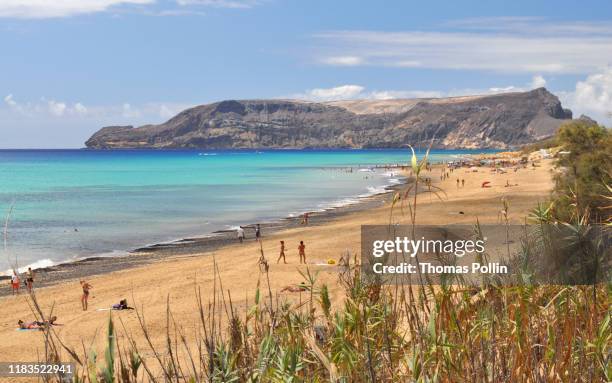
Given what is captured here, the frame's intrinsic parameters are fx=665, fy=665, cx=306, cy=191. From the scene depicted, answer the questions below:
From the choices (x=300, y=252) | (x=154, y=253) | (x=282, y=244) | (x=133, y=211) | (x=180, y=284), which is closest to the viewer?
(x=180, y=284)

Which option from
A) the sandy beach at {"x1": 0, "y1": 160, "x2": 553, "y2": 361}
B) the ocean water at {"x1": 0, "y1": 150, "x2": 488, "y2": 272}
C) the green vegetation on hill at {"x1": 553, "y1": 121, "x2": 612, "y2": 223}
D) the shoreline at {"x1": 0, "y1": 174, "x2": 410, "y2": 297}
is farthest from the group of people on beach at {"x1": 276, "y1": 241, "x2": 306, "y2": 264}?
the ocean water at {"x1": 0, "y1": 150, "x2": 488, "y2": 272}

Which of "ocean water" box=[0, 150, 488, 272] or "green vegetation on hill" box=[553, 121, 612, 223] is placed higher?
"green vegetation on hill" box=[553, 121, 612, 223]

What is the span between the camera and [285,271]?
21484 millimetres

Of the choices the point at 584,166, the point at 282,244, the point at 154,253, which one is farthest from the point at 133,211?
the point at 584,166

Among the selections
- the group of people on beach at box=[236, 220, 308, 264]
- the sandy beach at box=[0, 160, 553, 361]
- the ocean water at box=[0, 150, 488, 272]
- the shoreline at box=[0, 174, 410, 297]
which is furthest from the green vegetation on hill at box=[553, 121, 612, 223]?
the ocean water at box=[0, 150, 488, 272]

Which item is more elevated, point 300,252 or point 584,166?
point 584,166

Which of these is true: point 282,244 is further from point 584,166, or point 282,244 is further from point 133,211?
point 133,211

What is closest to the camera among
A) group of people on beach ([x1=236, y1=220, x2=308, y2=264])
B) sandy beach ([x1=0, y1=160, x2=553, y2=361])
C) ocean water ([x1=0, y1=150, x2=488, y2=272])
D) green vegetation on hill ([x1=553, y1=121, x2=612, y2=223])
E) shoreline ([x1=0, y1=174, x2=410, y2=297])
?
sandy beach ([x1=0, y1=160, x2=553, y2=361])

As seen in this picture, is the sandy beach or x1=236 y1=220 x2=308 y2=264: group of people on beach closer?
the sandy beach

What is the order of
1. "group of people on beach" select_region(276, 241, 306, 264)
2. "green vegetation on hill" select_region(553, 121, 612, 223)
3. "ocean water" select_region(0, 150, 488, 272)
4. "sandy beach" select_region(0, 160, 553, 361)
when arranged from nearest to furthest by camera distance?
"sandy beach" select_region(0, 160, 553, 361) < "green vegetation on hill" select_region(553, 121, 612, 223) < "group of people on beach" select_region(276, 241, 306, 264) < "ocean water" select_region(0, 150, 488, 272)

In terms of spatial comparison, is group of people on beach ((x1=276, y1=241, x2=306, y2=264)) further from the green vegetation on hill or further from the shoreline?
the green vegetation on hill

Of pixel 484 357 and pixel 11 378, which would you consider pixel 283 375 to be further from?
pixel 11 378

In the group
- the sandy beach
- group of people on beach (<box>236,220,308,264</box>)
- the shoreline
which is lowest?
the shoreline

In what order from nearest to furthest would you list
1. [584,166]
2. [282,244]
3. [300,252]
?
[584,166] → [300,252] → [282,244]
